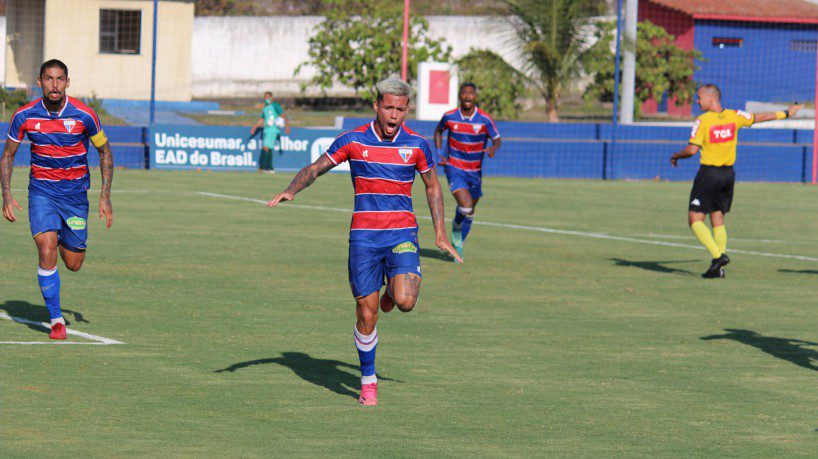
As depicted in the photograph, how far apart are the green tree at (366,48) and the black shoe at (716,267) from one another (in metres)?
29.9

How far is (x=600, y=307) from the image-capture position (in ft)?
43.6

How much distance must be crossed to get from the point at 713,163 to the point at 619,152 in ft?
59.3

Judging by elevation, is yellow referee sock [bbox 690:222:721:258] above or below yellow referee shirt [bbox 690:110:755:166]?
below

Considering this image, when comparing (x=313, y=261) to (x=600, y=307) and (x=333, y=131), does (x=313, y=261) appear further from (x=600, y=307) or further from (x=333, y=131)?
(x=333, y=131)

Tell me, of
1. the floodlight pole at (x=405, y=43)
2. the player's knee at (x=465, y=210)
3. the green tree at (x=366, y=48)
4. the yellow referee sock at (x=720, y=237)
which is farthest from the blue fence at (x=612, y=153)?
the yellow referee sock at (x=720, y=237)

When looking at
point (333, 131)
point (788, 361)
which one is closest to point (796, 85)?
point (333, 131)

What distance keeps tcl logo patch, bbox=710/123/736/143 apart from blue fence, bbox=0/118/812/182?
57.0 feet

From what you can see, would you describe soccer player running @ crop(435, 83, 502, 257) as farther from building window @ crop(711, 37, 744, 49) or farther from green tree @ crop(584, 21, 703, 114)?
building window @ crop(711, 37, 744, 49)

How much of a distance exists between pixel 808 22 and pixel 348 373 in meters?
40.1

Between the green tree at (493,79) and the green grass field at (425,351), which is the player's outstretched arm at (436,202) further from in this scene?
the green tree at (493,79)

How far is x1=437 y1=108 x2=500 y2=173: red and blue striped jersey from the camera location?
17188 mm

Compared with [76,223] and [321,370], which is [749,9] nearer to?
[76,223]

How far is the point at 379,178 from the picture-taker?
8609 millimetres

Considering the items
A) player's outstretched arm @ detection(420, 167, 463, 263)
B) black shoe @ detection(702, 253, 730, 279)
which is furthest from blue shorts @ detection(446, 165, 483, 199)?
player's outstretched arm @ detection(420, 167, 463, 263)
